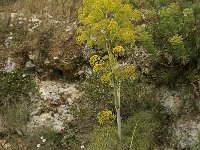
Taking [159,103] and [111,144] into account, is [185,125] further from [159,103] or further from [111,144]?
[111,144]

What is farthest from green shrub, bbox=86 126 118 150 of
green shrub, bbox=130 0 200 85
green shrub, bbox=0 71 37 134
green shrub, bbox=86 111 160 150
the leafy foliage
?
the leafy foliage

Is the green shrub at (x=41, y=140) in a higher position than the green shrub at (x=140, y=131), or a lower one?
lower

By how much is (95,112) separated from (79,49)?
1797 millimetres

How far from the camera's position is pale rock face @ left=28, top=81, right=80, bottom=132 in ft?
39.5

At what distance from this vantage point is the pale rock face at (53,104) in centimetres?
1203

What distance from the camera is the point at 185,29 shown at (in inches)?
417

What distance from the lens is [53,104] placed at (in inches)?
481

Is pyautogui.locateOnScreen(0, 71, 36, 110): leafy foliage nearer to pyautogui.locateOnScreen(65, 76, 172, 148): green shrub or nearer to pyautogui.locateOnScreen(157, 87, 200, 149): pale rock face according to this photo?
pyautogui.locateOnScreen(65, 76, 172, 148): green shrub

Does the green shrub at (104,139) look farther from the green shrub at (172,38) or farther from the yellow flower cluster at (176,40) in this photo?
the yellow flower cluster at (176,40)

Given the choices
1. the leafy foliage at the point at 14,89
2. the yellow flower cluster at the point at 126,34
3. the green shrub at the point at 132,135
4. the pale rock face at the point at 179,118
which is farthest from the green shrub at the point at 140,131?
the leafy foliage at the point at 14,89

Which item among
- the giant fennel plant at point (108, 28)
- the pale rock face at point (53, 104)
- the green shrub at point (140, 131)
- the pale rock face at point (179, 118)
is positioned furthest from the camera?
the pale rock face at point (53, 104)

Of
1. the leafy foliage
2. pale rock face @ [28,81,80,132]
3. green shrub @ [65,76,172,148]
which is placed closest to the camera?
green shrub @ [65,76,172,148]

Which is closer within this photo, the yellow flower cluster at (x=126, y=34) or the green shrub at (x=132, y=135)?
the yellow flower cluster at (x=126, y=34)

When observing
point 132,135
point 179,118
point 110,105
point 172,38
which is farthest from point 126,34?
point 179,118
